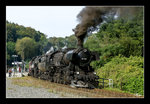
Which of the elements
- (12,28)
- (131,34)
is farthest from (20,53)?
(131,34)

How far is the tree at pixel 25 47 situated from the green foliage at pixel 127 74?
37708mm

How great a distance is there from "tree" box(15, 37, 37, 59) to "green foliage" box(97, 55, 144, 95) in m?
37.7

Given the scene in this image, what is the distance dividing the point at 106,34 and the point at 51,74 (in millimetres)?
13347

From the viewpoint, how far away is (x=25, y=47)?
58219 millimetres

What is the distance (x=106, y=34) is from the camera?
97.5 feet

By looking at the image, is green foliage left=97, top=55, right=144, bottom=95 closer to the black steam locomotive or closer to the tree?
the black steam locomotive

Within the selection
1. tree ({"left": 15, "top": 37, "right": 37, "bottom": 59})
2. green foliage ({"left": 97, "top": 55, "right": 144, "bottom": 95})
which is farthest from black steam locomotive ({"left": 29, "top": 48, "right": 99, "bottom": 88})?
tree ({"left": 15, "top": 37, "right": 37, "bottom": 59})

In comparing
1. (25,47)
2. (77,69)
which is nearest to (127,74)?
(77,69)

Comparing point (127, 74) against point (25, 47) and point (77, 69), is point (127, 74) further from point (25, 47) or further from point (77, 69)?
point (25, 47)

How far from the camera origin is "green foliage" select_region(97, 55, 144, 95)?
48.3ft

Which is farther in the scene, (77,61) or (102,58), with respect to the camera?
(102,58)

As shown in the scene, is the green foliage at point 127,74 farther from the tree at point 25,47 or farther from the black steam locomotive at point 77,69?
the tree at point 25,47
